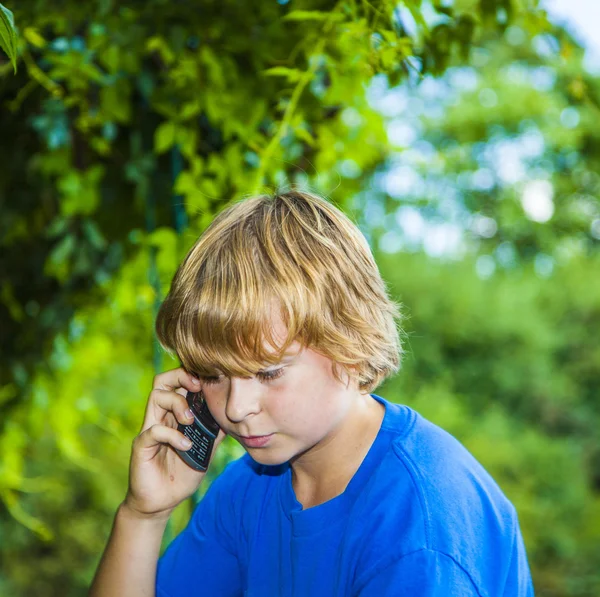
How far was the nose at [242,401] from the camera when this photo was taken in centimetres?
98

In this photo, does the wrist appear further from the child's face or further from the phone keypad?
the child's face

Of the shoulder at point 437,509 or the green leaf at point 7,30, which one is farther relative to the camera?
the shoulder at point 437,509

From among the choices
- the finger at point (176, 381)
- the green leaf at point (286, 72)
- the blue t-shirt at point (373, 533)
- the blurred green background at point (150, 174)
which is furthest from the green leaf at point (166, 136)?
the blue t-shirt at point (373, 533)

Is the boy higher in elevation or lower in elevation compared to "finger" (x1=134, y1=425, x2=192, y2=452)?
higher

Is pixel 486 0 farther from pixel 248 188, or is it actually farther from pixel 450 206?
pixel 450 206

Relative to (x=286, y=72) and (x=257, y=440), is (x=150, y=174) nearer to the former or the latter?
(x=286, y=72)

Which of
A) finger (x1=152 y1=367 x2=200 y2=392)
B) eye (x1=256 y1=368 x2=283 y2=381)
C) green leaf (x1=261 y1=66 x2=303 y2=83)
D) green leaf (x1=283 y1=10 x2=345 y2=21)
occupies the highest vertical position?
green leaf (x1=283 y1=10 x2=345 y2=21)

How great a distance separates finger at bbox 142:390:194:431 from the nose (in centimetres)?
24

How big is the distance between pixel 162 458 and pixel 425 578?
A: 535mm

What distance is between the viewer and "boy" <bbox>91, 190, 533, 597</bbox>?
915 millimetres

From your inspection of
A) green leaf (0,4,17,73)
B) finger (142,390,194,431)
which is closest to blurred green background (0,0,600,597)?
green leaf (0,4,17,73)

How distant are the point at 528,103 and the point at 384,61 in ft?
18.7

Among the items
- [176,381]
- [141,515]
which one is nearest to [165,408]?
[176,381]

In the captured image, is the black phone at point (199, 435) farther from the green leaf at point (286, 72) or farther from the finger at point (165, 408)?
the green leaf at point (286, 72)
